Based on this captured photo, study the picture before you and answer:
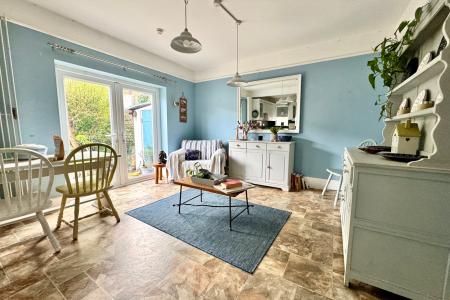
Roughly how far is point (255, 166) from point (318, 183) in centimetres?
120

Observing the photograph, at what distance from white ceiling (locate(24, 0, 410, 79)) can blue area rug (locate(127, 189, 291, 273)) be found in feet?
8.46

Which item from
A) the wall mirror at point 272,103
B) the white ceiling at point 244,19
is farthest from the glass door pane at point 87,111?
the wall mirror at point 272,103

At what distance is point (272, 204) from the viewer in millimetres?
2715

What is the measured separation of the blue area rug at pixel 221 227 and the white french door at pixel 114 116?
1.54 meters

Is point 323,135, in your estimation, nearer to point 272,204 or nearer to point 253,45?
point 272,204

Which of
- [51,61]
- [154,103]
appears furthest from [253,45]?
[51,61]

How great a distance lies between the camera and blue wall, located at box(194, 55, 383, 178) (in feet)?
9.62

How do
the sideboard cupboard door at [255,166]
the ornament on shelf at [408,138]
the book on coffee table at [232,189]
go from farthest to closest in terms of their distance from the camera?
the sideboard cupboard door at [255,166]
the book on coffee table at [232,189]
the ornament on shelf at [408,138]

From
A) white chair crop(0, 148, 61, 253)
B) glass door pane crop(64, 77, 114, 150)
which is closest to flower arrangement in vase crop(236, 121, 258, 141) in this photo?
glass door pane crop(64, 77, 114, 150)

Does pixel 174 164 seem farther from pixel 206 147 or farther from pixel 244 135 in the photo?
pixel 244 135

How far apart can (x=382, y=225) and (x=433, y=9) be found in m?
1.43

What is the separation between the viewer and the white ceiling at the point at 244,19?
218 cm

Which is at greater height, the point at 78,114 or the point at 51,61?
the point at 51,61

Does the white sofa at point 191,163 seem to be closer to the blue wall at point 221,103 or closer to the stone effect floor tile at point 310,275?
the blue wall at point 221,103
